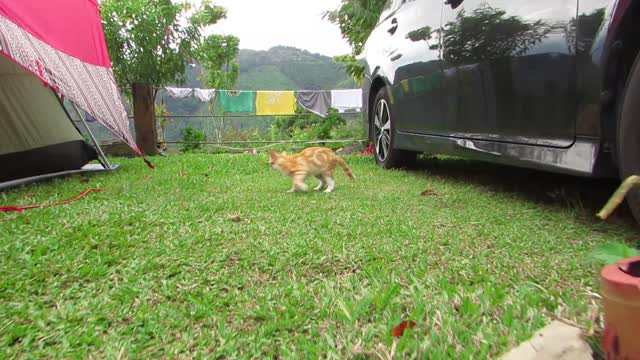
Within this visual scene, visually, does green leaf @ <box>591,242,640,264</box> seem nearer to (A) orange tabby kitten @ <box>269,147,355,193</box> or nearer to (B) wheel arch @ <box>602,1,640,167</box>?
(B) wheel arch @ <box>602,1,640,167</box>

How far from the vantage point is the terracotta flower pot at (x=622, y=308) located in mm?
711

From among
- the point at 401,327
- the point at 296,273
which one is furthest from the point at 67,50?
the point at 401,327

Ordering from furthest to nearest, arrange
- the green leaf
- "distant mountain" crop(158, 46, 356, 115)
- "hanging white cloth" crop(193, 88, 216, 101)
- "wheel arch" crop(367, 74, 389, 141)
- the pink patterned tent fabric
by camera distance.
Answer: "distant mountain" crop(158, 46, 356, 115) → "hanging white cloth" crop(193, 88, 216, 101) → "wheel arch" crop(367, 74, 389, 141) → the pink patterned tent fabric → the green leaf

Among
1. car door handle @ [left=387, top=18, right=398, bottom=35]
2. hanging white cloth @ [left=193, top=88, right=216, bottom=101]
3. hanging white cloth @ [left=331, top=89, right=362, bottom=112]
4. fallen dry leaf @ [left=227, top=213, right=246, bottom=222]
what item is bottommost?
Result: hanging white cloth @ [left=331, top=89, right=362, bottom=112]

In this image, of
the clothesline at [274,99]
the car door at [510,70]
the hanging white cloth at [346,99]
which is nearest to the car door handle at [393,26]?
the car door at [510,70]

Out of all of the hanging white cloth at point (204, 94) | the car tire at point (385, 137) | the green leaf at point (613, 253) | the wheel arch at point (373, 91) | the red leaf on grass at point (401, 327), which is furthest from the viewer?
the hanging white cloth at point (204, 94)

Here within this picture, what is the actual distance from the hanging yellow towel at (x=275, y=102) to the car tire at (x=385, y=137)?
8726mm

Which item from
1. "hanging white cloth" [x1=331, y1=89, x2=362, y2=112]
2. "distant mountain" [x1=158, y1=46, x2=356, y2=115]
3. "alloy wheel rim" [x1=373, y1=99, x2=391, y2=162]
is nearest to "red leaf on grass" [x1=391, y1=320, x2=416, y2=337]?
"alloy wheel rim" [x1=373, y1=99, x2=391, y2=162]

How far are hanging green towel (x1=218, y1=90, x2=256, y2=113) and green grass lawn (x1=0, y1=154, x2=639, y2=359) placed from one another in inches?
385

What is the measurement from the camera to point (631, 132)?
162 cm

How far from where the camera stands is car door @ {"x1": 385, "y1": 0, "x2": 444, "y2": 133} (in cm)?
319

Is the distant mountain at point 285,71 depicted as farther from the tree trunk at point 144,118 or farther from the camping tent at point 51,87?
the camping tent at point 51,87

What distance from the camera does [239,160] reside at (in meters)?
5.42

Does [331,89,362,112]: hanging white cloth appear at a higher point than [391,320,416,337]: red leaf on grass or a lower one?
lower
